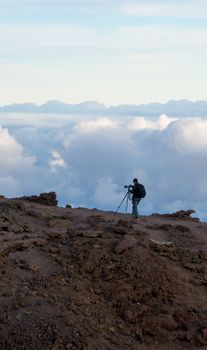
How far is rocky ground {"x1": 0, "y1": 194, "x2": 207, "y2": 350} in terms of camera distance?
16312 mm

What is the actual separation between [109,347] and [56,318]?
1481 millimetres

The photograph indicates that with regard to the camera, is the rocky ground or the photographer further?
the photographer

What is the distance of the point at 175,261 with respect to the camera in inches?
819

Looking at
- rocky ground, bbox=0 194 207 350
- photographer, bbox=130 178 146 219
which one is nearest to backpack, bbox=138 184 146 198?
photographer, bbox=130 178 146 219

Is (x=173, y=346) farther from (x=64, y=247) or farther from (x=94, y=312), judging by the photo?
(x=64, y=247)

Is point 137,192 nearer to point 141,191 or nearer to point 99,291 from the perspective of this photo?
point 141,191

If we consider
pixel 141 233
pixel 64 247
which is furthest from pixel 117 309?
pixel 141 233

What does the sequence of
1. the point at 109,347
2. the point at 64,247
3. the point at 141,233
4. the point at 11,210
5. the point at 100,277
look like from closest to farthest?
the point at 109,347 < the point at 100,277 < the point at 64,247 < the point at 141,233 < the point at 11,210

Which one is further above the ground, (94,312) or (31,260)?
(31,260)

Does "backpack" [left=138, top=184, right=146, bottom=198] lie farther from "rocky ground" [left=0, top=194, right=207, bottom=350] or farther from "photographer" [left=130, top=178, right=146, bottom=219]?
"rocky ground" [left=0, top=194, right=207, bottom=350]

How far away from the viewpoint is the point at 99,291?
1831 centimetres

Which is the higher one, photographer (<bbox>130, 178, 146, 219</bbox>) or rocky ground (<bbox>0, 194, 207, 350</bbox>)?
photographer (<bbox>130, 178, 146, 219</bbox>)

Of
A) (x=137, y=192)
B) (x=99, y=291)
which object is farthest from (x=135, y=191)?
(x=99, y=291)

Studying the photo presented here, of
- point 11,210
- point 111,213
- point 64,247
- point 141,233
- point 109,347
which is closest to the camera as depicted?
point 109,347
